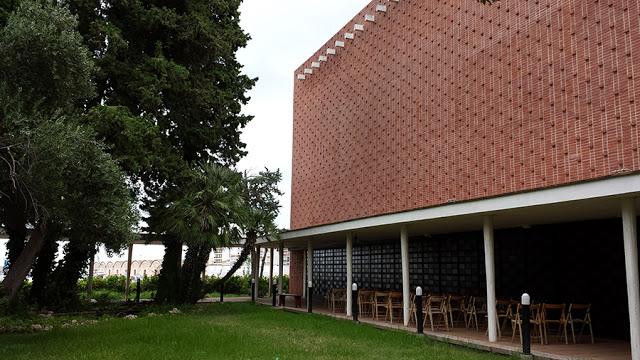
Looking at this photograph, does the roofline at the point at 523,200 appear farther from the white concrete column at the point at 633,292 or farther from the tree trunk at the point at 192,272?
the tree trunk at the point at 192,272

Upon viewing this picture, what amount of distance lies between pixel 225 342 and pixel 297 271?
765 inches

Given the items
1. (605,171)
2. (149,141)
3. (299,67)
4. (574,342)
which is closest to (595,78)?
(605,171)

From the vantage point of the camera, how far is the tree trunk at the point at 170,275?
2162 cm

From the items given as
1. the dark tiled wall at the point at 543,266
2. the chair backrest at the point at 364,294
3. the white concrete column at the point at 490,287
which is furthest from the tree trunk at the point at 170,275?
the white concrete column at the point at 490,287

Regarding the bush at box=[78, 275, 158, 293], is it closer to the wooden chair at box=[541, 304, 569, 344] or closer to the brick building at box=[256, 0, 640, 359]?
the brick building at box=[256, 0, 640, 359]

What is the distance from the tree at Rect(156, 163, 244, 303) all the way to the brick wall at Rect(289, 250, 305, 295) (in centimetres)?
992

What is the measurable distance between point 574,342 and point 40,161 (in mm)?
11047

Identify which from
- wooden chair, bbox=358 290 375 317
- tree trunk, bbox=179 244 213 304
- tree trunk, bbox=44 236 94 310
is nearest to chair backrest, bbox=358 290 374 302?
wooden chair, bbox=358 290 375 317

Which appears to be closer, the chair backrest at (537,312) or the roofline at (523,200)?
the roofline at (523,200)

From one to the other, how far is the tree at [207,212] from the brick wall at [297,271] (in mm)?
9921

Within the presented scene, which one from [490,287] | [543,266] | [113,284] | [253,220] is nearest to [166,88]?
[253,220]

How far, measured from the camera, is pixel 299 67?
88.9 feet

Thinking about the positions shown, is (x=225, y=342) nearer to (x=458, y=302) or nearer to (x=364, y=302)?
(x=364, y=302)

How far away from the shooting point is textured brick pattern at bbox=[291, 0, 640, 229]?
1028 centimetres
